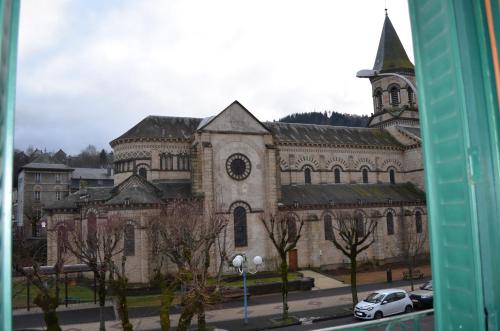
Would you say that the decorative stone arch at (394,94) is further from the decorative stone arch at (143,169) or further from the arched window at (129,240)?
the arched window at (129,240)

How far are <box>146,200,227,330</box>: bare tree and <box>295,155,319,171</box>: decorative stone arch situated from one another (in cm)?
1121

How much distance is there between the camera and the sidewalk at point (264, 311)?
1828 cm

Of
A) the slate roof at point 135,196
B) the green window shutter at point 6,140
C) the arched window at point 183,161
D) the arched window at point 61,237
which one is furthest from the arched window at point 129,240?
the green window shutter at point 6,140

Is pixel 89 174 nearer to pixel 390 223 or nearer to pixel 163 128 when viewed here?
pixel 163 128

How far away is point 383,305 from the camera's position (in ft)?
59.6

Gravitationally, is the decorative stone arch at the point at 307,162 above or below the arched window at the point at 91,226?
above

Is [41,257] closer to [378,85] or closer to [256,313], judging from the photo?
[256,313]

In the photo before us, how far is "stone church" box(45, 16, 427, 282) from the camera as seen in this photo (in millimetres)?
27828

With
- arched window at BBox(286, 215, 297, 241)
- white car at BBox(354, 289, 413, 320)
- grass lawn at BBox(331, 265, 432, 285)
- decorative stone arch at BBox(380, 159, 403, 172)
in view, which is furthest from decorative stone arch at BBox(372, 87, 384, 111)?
white car at BBox(354, 289, 413, 320)

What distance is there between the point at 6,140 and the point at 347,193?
3496 centimetres

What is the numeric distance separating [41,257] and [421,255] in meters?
35.6

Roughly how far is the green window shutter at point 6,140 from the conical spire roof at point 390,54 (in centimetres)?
4397

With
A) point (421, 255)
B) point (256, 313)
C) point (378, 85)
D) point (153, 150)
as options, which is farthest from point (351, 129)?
point (256, 313)

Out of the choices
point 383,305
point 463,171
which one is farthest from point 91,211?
point 463,171
